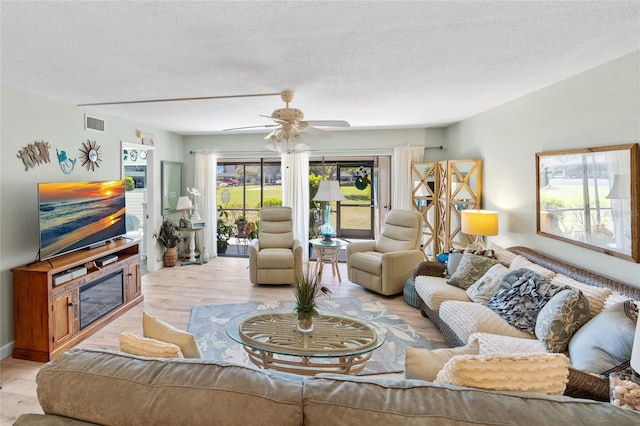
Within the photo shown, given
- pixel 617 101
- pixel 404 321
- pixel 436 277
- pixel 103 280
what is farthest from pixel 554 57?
pixel 103 280

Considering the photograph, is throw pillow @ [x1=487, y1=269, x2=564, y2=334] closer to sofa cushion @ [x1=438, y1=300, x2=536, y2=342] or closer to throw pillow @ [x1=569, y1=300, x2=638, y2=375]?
sofa cushion @ [x1=438, y1=300, x2=536, y2=342]

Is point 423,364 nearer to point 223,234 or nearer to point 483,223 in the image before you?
point 483,223

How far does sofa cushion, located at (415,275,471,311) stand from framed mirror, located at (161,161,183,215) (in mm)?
4457

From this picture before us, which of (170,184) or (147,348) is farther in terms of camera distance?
(170,184)

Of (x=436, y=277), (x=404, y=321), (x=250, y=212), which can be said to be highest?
(x=250, y=212)

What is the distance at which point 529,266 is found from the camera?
285 cm

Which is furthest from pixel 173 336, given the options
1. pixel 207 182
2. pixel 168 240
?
pixel 207 182

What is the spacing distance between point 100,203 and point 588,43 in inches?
178

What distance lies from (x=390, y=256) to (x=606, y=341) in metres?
2.57

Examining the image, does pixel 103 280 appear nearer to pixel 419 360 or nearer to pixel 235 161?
pixel 419 360

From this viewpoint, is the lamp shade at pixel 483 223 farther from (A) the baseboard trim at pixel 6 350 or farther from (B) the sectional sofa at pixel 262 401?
(A) the baseboard trim at pixel 6 350

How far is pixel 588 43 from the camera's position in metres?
2.16

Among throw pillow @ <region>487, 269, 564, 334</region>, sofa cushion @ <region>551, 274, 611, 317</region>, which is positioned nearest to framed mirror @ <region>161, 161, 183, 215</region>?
throw pillow @ <region>487, 269, 564, 334</region>

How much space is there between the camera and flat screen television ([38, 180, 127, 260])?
9.72 feet
